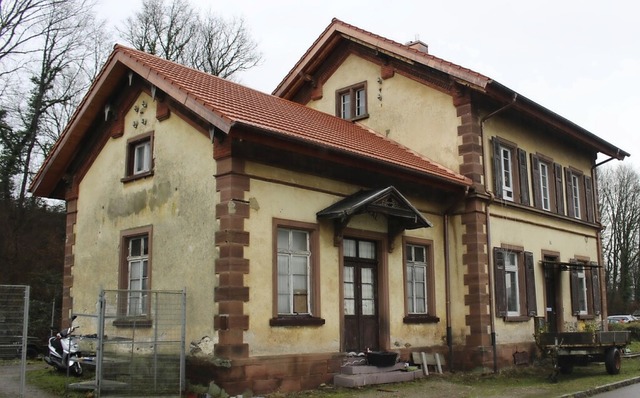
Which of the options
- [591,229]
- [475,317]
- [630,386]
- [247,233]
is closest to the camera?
[247,233]

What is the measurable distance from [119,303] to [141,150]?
123 inches

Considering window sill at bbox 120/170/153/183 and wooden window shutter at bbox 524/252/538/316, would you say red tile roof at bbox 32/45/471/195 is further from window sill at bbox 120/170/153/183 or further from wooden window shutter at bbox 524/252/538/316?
wooden window shutter at bbox 524/252/538/316

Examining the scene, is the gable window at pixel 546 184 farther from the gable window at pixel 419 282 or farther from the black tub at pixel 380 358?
the black tub at pixel 380 358

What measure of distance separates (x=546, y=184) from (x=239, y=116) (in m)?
11.0

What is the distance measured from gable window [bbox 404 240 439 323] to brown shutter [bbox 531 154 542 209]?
445 cm

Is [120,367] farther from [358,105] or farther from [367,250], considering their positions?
[358,105]

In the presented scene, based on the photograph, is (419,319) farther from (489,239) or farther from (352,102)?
(352,102)

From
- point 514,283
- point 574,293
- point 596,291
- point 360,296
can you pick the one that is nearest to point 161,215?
point 360,296

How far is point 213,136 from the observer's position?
12.0 metres

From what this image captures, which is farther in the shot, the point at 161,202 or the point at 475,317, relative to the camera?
the point at 475,317

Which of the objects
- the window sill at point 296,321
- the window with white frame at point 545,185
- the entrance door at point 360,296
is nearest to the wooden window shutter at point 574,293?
the window with white frame at point 545,185

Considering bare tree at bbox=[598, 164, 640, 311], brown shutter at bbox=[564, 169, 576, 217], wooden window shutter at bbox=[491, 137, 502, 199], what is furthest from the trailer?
bare tree at bbox=[598, 164, 640, 311]

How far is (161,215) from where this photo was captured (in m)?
13.1

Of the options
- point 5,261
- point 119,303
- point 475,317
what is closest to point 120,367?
point 119,303
